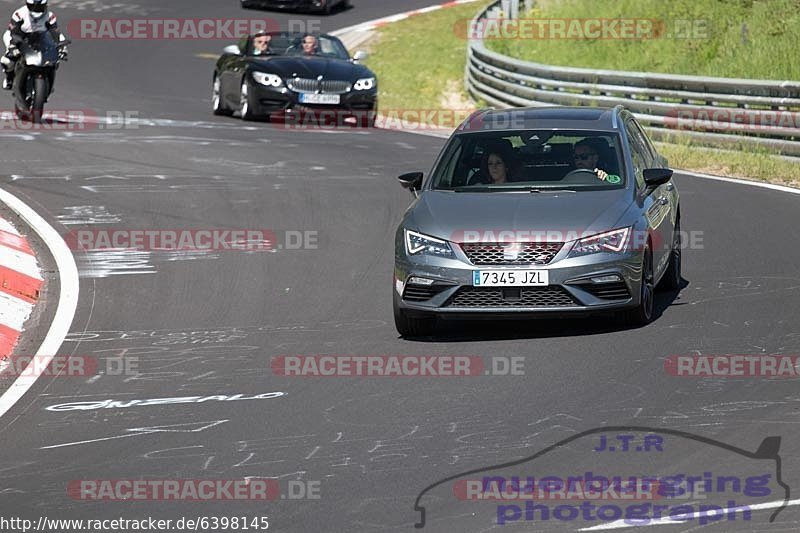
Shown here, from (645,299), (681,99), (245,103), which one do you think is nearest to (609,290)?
(645,299)

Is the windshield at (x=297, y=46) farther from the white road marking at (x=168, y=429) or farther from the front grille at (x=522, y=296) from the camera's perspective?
the white road marking at (x=168, y=429)

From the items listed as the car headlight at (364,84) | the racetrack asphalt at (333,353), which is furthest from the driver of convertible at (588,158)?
the car headlight at (364,84)

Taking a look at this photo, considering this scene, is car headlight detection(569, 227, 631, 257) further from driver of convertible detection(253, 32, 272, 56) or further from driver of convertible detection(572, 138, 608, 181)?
driver of convertible detection(253, 32, 272, 56)

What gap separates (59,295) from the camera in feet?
40.0

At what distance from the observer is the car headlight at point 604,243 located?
10.3 m

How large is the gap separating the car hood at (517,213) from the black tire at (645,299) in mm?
370

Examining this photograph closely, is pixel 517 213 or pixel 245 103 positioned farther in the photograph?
pixel 245 103

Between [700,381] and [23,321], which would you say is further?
[23,321]

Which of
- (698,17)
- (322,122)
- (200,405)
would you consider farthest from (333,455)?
(698,17)

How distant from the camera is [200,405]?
29.2 feet

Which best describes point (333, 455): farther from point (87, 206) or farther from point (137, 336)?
point (87, 206)

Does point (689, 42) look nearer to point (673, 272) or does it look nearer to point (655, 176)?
point (673, 272)

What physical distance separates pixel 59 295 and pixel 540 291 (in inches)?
160

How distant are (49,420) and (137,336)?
2.30 meters
